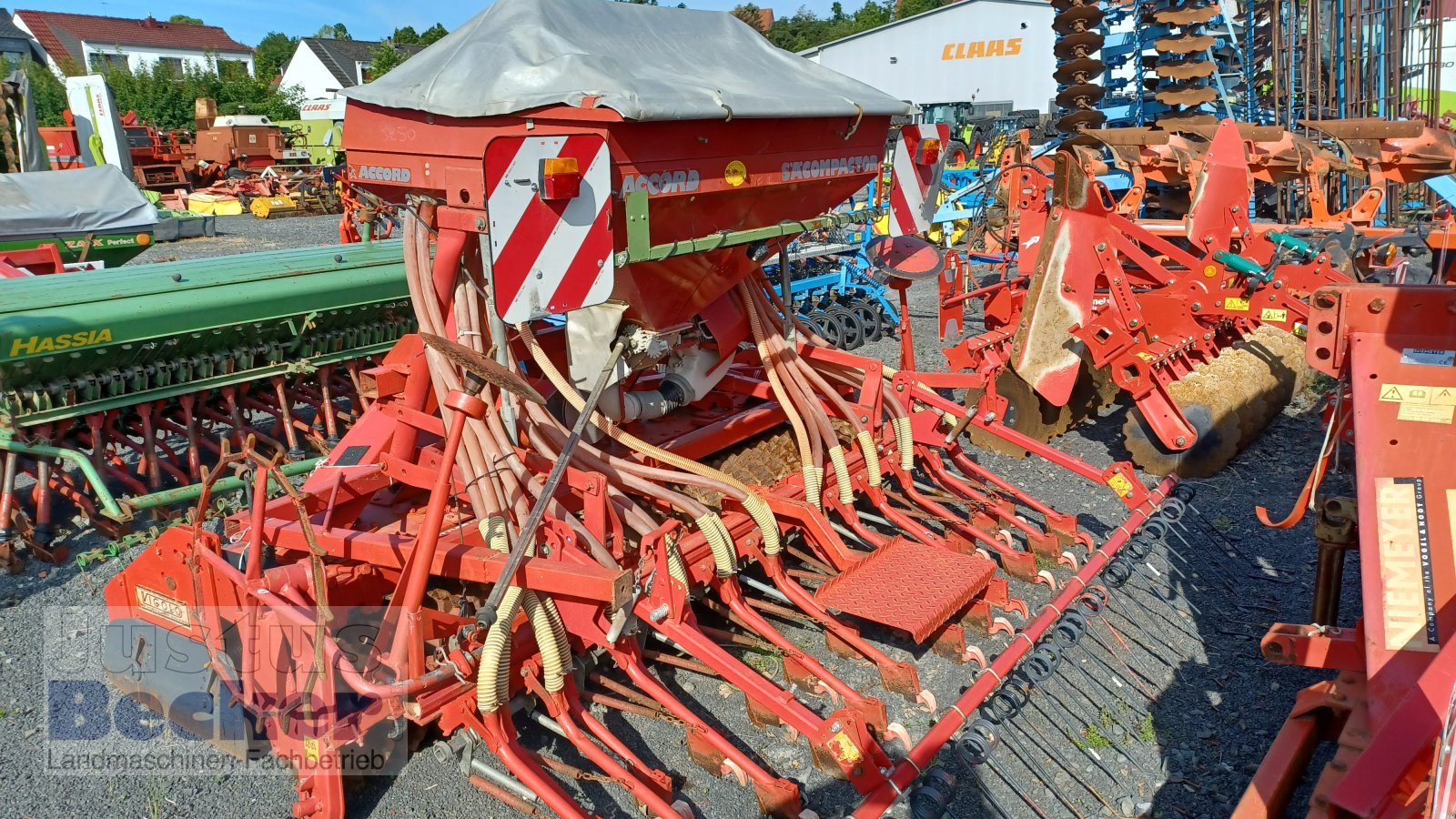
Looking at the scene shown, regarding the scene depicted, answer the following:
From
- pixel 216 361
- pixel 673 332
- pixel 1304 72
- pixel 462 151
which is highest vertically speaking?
pixel 1304 72

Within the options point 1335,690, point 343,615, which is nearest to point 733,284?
point 343,615

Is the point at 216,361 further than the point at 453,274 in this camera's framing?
Yes

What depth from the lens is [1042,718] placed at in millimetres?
3232

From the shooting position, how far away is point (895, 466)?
4.35 m

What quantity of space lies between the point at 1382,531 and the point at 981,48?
25.1m

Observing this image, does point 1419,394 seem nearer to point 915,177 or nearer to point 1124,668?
point 1124,668

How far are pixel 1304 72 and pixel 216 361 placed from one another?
1336cm

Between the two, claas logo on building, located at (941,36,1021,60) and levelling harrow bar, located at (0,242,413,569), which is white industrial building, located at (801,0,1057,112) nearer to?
claas logo on building, located at (941,36,1021,60)

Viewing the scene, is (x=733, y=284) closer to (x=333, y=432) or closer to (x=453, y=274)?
(x=453, y=274)

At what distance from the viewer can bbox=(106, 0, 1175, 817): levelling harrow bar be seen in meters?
2.82

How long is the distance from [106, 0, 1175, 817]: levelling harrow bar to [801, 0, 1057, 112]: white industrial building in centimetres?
2080

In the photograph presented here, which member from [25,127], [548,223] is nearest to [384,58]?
[25,127]

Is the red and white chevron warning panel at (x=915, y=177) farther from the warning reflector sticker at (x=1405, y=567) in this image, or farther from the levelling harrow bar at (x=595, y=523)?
the warning reflector sticker at (x=1405, y=567)

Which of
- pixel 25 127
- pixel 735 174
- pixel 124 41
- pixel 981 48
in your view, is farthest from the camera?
pixel 124 41
